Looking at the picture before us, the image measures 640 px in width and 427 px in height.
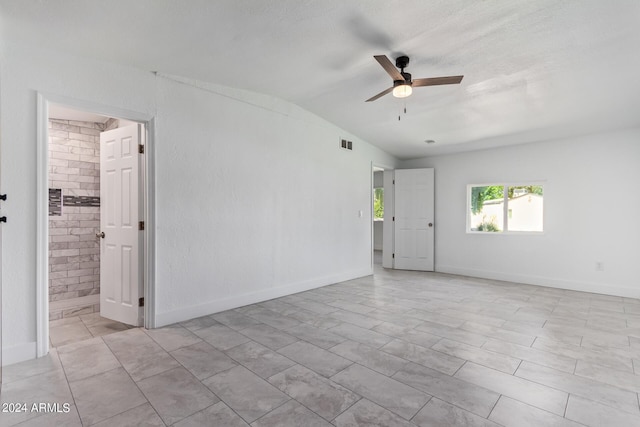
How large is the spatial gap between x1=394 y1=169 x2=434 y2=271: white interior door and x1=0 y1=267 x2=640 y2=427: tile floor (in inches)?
106

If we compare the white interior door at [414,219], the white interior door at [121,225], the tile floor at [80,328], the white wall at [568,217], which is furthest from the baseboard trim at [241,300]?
the white wall at [568,217]

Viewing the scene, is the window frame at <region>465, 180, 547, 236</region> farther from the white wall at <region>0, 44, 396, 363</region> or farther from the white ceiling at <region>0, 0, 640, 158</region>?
the white wall at <region>0, 44, 396, 363</region>

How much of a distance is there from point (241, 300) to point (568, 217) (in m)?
5.18

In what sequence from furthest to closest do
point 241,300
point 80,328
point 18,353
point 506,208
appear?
point 506,208
point 241,300
point 80,328
point 18,353

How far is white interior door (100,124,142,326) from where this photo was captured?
3.28 meters

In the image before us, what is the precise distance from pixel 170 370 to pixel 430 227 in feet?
17.7

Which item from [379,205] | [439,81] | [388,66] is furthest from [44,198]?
[379,205]

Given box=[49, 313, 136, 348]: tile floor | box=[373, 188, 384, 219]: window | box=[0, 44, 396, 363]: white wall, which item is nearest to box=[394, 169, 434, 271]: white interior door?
box=[0, 44, 396, 363]: white wall

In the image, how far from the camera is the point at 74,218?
161 inches

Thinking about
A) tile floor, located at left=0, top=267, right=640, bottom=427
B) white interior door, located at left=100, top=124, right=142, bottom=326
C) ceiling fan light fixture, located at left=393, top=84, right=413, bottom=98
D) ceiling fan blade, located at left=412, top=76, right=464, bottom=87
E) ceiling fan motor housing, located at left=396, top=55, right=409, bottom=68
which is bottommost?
tile floor, located at left=0, top=267, right=640, bottom=427

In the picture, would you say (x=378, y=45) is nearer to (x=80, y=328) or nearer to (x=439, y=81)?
(x=439, y=81)

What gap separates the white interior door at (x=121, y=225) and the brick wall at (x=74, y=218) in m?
0.73

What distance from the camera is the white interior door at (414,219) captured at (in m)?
6.46

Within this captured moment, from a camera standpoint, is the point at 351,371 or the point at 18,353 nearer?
the point at 351,371
